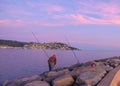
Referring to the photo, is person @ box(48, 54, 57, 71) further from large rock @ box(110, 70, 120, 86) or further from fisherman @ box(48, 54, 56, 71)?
large rock @ box(110, 70, 120, 86)

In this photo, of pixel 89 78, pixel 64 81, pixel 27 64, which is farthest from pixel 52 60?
pixel 27 64

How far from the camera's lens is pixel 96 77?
28.6ft

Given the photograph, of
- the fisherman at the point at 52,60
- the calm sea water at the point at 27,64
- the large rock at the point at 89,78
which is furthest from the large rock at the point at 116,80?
the calm sea water at the point at 27,64

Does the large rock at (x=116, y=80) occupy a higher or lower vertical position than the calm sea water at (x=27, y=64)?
higher

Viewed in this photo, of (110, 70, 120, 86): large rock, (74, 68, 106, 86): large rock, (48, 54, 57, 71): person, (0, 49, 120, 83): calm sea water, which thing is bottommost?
(0, 49, 120, 83): calm sea water

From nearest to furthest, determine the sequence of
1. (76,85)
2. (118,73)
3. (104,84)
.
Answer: (104,84) → (76,85) → (118,73)

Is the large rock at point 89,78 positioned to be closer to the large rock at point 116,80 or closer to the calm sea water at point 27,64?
the large rock at point 116,80

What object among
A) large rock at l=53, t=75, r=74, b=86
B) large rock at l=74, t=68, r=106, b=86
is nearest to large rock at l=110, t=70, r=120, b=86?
large rock at l=74, t=68, r=106, b=86

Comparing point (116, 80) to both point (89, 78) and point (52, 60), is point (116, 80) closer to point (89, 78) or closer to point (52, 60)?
point (89, 78)

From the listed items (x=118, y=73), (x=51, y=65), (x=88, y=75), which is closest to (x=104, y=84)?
(x=88, y=75)

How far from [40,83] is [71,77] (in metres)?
0.86

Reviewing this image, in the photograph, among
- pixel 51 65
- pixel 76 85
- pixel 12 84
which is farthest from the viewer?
pixel 51 65

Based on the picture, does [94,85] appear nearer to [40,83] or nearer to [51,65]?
[40,83]

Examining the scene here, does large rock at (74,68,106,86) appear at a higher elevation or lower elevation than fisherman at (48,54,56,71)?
lower
